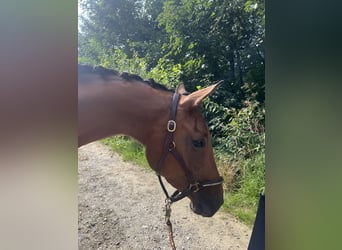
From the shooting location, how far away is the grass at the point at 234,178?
43.1 inches

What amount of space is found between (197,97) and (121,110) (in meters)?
0.30

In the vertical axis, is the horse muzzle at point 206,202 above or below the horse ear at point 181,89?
below

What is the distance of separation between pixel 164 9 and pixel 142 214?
2.61 feet

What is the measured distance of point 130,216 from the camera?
1081 millimetres

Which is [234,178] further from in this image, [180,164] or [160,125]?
[160,125]

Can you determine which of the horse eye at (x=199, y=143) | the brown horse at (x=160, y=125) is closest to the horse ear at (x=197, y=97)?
the brown horse at (x=160, y=125)

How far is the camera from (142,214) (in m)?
1.09

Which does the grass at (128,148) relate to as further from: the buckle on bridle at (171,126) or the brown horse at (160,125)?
the buckle on bridle at (171,126)

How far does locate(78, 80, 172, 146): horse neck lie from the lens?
108 cm

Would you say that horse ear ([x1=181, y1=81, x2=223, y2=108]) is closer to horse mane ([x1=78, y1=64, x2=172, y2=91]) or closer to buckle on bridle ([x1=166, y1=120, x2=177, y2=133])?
buckle on bridle ([x1=166, y1=120, x2=177, y2=133])

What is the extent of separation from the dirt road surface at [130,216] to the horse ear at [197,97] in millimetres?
305

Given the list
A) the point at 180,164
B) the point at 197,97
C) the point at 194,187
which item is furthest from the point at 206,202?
the point at 197,97
